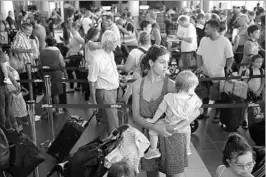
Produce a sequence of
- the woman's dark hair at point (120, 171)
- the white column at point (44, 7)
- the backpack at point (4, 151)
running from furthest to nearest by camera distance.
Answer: the white column at point (44, 7) < the backpack at point (4, 151) < the woman's dark hair at point (120, 171)

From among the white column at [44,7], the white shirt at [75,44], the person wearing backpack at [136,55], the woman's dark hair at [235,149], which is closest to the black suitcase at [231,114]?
the person wearing backpack at [136,55]

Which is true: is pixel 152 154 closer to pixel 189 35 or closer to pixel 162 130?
pixel 162 130

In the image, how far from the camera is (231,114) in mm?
5457

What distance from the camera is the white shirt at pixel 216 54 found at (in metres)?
5.66

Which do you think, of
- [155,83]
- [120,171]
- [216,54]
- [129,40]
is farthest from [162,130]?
[129,40]

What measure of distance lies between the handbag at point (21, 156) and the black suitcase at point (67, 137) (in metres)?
0.88

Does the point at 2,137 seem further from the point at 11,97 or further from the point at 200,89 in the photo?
the point at 200,89

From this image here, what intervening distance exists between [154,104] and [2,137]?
5.13 ft

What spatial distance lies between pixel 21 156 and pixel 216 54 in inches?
133

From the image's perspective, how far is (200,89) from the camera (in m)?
5.81

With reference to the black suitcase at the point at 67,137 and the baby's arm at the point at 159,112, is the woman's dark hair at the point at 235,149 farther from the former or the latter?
the black suitcase at the point at 67,137

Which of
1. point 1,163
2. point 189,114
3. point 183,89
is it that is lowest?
point 1,163

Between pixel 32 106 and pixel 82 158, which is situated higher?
pixel 32 106

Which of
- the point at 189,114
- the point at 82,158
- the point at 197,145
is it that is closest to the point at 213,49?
the point at 197,145
